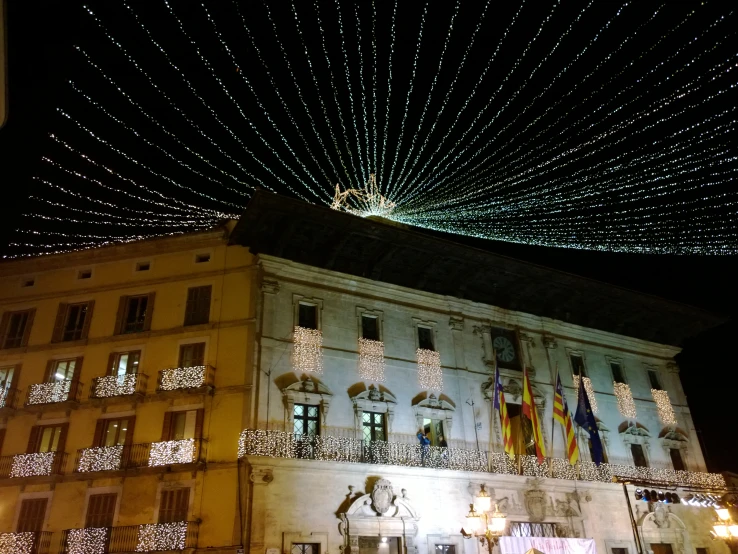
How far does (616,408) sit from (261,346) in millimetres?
18464

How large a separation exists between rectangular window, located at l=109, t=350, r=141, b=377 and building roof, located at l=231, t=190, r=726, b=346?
5876mm

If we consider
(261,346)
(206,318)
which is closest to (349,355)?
(261,346)

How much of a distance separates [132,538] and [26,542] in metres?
3.79

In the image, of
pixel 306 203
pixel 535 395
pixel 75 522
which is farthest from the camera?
pixel 535 395

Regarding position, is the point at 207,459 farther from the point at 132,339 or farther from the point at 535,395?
the point at 535,395

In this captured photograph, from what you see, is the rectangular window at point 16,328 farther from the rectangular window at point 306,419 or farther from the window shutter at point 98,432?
the rectangular window at point 306,419

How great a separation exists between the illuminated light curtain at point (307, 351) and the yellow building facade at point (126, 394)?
180 centimetres

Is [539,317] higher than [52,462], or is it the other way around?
[539,317]

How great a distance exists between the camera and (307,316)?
23219mm

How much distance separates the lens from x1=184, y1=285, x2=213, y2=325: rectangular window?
22.5m

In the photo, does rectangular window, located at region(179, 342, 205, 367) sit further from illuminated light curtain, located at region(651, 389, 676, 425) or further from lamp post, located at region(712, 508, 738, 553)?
illuminated light curtain, located at region(651, 389, 676, 425)

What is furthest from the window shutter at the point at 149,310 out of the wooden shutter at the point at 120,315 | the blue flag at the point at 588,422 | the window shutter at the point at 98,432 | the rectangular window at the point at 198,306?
the blue flag at the point at 588,422

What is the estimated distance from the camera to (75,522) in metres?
19.3

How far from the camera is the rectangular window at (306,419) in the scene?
20820 millimetres
